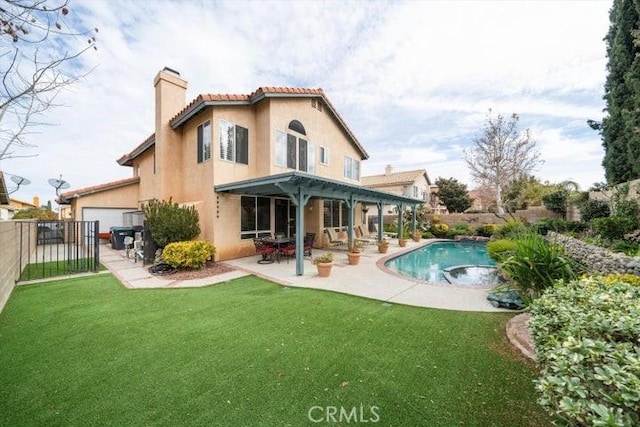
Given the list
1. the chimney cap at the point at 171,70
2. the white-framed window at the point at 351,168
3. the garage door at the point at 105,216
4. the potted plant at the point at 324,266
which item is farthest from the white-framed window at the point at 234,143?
the garage door at the point at 105,216

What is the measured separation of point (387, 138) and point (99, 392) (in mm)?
30920

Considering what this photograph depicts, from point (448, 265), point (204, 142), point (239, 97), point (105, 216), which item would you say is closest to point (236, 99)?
point (239, 97)

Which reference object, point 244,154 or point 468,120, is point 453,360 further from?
point 468,120

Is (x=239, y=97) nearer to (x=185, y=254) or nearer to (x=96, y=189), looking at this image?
(x=185, y=254)

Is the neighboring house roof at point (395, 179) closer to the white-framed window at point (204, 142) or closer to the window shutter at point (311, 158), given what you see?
the window shutter at point (311, 158)

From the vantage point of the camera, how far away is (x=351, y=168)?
20.1 m

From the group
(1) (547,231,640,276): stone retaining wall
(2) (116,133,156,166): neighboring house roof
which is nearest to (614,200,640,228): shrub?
(1) (547,231,640,276): stone retaining wall

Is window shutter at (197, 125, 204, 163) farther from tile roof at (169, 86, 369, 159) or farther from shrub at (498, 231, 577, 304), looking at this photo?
shrub at (498, 231, 577, 304)

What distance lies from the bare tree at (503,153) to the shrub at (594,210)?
33.4 ft

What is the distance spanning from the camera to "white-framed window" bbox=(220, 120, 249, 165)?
39.3 feet

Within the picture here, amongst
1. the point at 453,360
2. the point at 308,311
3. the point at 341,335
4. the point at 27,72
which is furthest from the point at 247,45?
the point at 453,360

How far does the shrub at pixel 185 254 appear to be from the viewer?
9922 mm

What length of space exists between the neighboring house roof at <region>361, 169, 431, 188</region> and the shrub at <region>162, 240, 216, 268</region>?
1152 inches

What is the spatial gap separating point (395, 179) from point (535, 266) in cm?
3279
